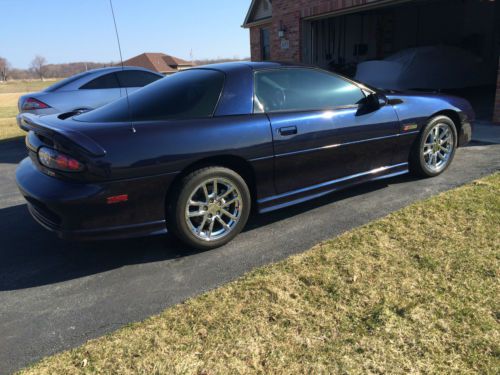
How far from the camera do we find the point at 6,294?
8.96 ft

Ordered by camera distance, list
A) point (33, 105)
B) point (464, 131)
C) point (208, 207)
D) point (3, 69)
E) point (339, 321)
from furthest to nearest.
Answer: point (3, 69), point (33, 105), point (464, 131), point (208, 207), point (339, 321)

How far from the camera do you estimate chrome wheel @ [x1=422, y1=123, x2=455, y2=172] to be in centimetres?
450

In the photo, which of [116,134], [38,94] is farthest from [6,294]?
[38,94]

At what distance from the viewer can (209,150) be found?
3008 millimetres

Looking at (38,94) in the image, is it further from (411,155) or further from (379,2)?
(379,2)

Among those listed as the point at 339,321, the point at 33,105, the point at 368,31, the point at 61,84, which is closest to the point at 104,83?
the point at 61,84

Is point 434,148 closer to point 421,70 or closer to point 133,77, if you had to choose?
point 133,77

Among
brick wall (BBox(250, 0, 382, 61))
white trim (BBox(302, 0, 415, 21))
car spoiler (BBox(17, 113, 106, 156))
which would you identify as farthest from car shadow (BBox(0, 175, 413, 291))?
brick wall (BBox(250, 0, 382, 61))

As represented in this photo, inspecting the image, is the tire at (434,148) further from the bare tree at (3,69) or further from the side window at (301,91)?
the bare tree at (3,69)

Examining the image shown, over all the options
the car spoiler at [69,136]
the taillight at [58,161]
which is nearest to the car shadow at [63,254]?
the taillight at [58,161]

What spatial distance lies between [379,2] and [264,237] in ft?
26.8

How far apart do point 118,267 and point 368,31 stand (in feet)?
47.4

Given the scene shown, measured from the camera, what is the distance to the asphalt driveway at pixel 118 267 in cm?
237

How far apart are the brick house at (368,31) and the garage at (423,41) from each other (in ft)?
0.10
